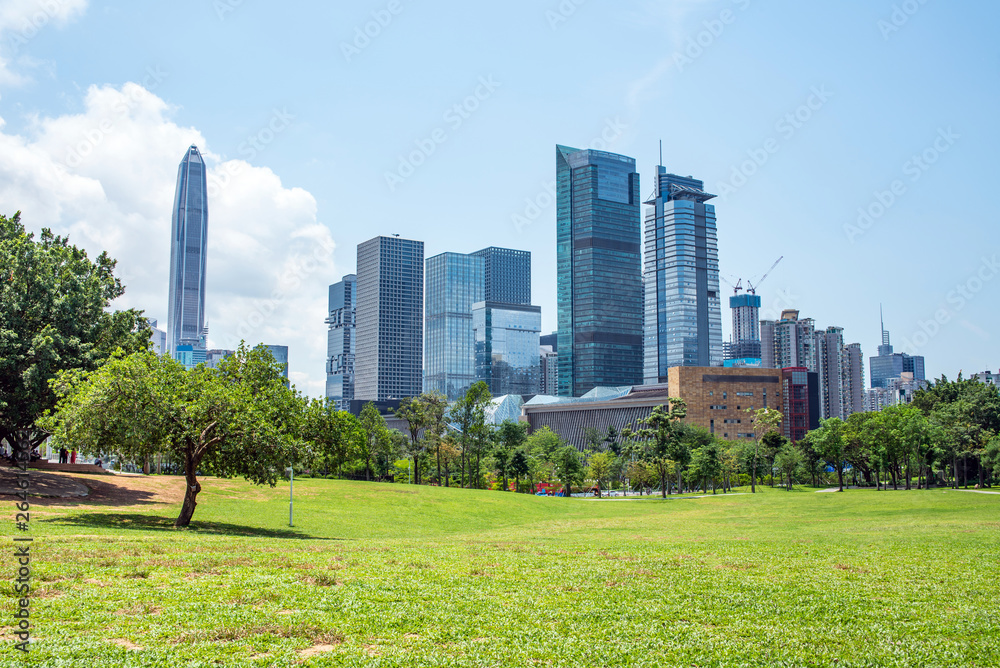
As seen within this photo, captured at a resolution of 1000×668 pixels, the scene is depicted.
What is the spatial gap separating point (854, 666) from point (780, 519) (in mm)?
41956

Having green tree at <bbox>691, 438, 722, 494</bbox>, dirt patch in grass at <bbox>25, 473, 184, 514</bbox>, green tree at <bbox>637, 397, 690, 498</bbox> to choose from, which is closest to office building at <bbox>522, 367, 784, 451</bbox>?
green tree at <bbox>691, 438, 722, 494</bbox>

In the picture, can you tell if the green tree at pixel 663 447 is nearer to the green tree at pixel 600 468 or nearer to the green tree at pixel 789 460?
the green tree at pixel 600 468

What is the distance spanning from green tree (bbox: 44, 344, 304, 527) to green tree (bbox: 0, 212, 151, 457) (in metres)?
7.15

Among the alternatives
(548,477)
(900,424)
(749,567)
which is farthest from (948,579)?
(548,477)

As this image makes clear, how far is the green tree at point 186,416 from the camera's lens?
28.4 metres

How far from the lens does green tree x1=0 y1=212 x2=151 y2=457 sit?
36875mm

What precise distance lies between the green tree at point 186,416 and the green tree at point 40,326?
7.15m

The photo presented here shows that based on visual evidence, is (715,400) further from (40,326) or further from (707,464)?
(40,326)

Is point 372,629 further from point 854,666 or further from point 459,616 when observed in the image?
point 854,666

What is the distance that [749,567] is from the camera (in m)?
19.2

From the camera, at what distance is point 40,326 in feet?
129

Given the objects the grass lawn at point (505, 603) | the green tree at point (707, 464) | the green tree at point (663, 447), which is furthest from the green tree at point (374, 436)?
the grass lawn at point (505, 603)

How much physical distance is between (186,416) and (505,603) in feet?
63.5

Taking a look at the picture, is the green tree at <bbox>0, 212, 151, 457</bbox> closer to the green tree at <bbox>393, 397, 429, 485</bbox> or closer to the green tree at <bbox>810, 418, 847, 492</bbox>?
the green tree at <bbox>393, 397, 429, 485</bbox>
